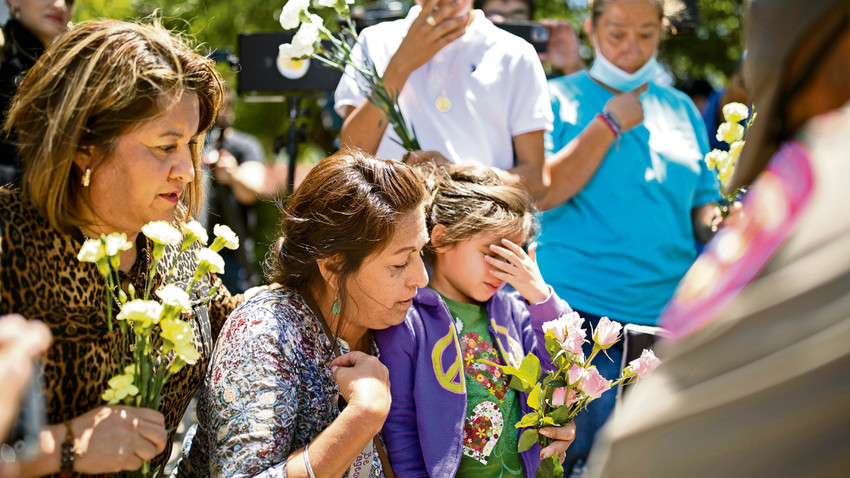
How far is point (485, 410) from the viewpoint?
2244 millimetres

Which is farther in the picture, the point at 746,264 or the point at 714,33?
the point at 714,33

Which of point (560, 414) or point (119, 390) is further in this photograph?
point (560, 414)

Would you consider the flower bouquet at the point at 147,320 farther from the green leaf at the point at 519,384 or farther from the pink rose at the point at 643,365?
the pink rose at the point at 643,365

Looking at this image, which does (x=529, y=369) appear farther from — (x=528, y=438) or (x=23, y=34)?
(x=23, y=34)

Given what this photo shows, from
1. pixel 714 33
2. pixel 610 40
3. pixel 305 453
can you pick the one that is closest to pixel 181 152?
pixel 305 453

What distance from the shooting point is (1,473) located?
4.26ft

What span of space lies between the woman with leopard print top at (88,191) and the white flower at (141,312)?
0.08 metres

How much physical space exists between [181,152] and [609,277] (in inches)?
65.0

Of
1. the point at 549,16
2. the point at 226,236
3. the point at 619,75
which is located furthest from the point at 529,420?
the point at 549,16

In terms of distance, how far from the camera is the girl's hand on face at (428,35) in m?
2.59

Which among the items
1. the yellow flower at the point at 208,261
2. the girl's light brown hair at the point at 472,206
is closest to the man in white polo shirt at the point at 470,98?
the girl's light brown hair at the point at 472,206

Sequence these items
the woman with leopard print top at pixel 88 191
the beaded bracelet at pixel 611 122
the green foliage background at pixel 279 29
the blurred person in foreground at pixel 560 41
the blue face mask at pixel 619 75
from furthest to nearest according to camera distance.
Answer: the green foliage background at pixel 279 29 < the blurred person in foreground at pixel 560 41 < the blue face mask at pixel 619 75 < the beaded bracelet at pixel 611 122 < the woman with leopard print top at pixel 88 191

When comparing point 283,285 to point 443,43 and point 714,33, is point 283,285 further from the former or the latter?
point 714,33

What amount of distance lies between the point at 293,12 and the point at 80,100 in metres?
0.99
